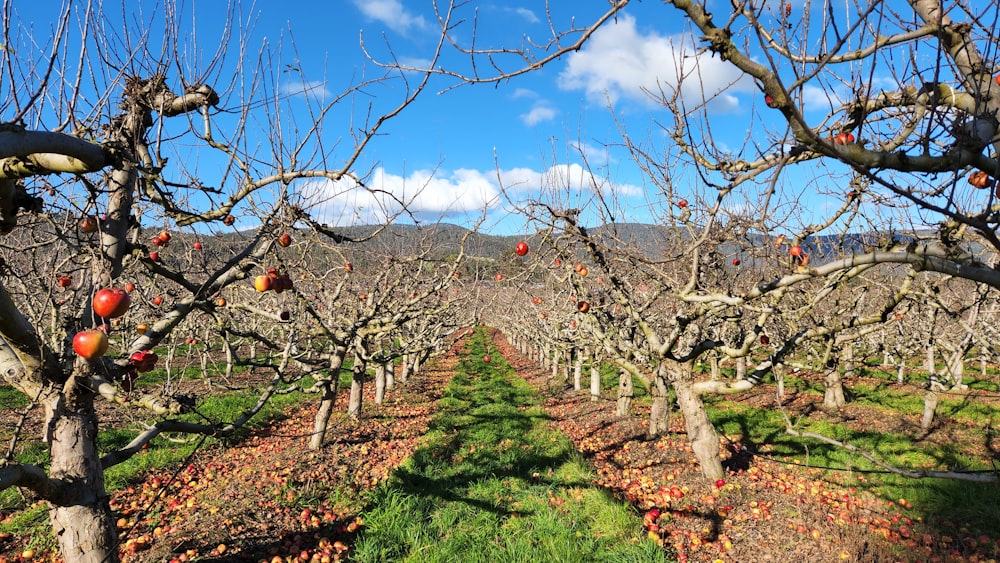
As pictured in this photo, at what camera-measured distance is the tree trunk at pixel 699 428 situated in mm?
6578

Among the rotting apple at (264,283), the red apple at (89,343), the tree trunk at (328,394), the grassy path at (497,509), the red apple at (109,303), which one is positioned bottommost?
the grassy path at (497,509)

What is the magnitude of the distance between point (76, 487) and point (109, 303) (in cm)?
157

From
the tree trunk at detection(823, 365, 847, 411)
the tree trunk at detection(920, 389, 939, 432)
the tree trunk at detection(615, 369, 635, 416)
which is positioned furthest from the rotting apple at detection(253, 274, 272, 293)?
the tree trunk at detection(823, 365, 847, 411)

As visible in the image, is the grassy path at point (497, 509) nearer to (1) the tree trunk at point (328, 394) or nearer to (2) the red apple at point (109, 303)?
(1) the tree trunk at point (328, 394)

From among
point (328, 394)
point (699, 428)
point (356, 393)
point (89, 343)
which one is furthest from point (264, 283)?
point (356, 393)

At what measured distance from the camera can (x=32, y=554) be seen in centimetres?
517

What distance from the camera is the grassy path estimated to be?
5.18 m

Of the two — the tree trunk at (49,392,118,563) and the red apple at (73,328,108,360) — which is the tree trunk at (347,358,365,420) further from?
the red apple at (73,328,108,360)

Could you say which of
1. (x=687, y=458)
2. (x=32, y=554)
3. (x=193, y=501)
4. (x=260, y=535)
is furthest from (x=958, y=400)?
(x=32, y=554)

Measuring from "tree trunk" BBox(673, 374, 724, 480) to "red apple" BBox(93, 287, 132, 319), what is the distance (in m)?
6.14

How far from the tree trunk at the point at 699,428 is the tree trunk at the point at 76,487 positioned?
6.08 m

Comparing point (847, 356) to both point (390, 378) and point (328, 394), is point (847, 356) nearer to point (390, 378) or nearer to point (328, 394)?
point (328, 394)

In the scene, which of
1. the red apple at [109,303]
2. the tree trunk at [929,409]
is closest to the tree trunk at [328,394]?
the red apple at [109,303]

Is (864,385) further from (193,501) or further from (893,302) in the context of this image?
(193,501)
